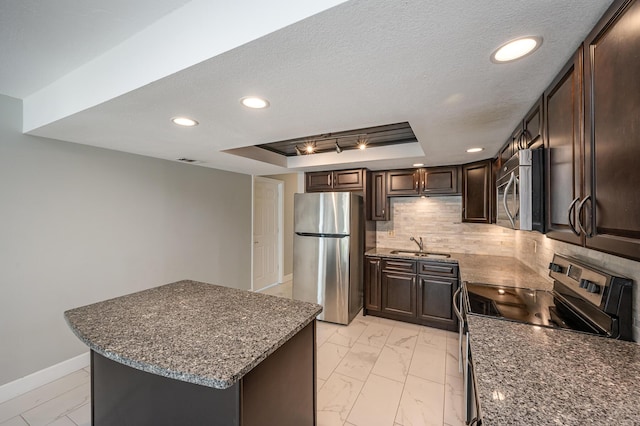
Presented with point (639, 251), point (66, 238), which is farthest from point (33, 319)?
point (639, 251)

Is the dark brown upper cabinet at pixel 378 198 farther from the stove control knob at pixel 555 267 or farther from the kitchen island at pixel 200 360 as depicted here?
the kitchen island at pixel 200 360

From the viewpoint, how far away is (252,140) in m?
2.33

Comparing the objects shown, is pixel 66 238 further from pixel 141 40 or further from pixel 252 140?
pixel 141 40

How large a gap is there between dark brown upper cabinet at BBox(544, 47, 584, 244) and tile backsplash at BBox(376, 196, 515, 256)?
247 centimetres

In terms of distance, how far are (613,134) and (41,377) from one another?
4.00m

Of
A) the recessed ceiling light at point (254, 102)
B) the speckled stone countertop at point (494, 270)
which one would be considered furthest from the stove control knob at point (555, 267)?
the recessed ceiling light at point (254, 102)

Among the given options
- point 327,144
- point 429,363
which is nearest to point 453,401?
point 429,363

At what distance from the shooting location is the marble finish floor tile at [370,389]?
6.24 feet

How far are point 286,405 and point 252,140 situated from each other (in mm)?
1969

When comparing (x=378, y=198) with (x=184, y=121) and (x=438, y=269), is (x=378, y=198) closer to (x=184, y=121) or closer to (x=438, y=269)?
(x=438, y=269)

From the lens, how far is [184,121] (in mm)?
1851

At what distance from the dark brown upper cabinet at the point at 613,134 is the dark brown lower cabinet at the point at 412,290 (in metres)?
2.43

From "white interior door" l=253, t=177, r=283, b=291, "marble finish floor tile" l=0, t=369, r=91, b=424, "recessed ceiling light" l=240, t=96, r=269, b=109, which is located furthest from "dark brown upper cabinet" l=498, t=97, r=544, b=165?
"marble finish floor tile" l=0, t=369, r=91, b=424

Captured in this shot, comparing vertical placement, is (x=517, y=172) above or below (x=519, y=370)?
above
